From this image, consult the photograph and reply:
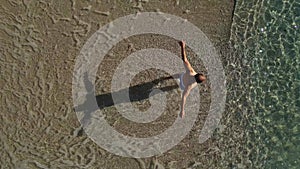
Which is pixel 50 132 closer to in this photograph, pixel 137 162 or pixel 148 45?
pixel 137 162

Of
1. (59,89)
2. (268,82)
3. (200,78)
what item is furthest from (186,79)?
(59,89)

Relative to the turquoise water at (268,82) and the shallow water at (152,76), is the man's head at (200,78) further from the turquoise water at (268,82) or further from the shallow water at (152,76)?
the turquoise water at (268,82)

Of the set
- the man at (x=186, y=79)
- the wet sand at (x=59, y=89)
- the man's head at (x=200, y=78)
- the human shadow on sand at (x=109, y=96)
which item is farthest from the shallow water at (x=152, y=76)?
the man's head at (x=200, y=78)

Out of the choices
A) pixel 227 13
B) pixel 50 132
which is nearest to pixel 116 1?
pixel 227 13

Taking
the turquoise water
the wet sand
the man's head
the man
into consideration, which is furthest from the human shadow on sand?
the turquoise water

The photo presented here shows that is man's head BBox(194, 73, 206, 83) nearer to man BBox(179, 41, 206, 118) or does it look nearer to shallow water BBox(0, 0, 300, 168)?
man BBox(179, 41, 206, 118)
